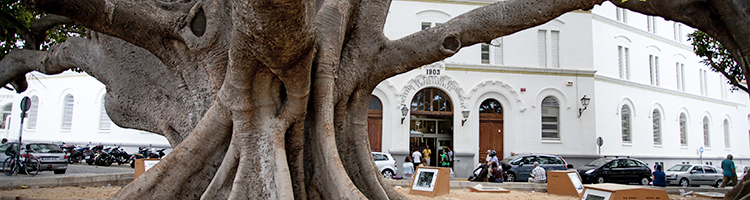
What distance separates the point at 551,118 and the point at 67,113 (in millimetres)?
25782

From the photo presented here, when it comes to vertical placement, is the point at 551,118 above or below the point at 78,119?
above

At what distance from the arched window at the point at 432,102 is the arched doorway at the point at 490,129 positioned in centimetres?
161

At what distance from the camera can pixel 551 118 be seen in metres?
22.2

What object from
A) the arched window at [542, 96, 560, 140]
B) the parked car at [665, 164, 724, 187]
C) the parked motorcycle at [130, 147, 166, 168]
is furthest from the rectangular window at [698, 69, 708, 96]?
the parked motorcycle at [130, 147, 166, 168]

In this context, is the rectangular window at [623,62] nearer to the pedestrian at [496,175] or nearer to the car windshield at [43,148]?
the pedestrian at [496,175]

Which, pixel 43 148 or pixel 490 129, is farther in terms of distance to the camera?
pixel 490 129

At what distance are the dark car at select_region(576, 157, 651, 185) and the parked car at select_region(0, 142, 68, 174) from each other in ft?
61.9

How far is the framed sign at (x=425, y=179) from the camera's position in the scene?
9406 millimetres

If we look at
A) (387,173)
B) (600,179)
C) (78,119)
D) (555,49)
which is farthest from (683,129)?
(78,119)

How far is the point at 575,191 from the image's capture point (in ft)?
34.8

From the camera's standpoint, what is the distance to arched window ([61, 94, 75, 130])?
26.1 meters

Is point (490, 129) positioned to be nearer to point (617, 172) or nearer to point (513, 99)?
point (513, 99)

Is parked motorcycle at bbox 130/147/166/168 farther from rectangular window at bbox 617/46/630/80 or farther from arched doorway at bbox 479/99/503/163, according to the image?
rectangular window at bbox 617/46/630/80

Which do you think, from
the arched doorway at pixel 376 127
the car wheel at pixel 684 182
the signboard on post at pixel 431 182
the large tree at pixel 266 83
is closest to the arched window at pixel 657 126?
the car wheel at pixel 684 182
